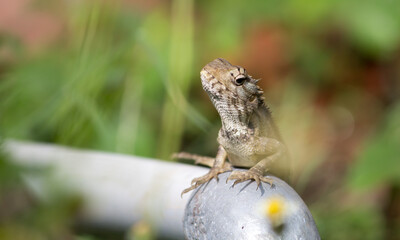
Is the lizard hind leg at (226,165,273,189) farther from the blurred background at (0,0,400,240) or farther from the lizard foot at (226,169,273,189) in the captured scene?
the blurred background at (0,0,400,240)

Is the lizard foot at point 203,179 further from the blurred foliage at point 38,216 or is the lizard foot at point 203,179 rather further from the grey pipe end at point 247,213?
the blurred foliage at point 38,216

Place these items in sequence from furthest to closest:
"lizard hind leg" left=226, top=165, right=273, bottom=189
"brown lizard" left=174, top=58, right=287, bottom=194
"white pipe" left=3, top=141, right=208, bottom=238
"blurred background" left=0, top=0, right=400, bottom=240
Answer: "blurred background" left=0, top=0, right=400, bottom=240
"brown lizard" left=174, top=58, right=287, bottom=194
"white pipe" left=3, top=141, right=208, bottom=238
"lizard hind leg" left=226, top=165, right=273, bottom=189

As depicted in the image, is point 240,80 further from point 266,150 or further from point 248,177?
point 248,177

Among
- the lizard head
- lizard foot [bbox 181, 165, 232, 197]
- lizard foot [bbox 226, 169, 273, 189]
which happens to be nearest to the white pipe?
lizard foot [bbox 181, 165, 232, 197]

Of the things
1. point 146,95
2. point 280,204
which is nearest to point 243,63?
point 146,95

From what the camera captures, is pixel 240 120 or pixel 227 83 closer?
pixel 227 83

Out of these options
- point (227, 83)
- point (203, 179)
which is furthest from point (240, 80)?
point (203, 179)
